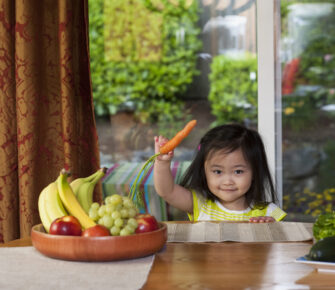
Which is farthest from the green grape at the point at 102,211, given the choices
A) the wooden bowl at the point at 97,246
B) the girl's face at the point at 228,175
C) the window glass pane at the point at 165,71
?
the window glass pane at the point at 165,71

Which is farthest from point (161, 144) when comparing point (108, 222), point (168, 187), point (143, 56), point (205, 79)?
point (143, 56)

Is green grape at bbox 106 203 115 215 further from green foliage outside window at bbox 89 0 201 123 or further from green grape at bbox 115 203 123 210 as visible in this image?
green foliage outside window at bbox 89 0 201 123

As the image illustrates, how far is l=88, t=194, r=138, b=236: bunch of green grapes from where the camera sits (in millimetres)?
1402

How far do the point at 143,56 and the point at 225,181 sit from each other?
161 cm

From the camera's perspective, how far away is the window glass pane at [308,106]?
3.43 m

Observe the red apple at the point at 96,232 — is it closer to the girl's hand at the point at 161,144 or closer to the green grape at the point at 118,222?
the green grape at the point at 118,222

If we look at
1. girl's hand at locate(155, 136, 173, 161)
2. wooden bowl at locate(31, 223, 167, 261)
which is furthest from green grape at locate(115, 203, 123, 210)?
girl's hand at locate(155, 136, 173, 161)

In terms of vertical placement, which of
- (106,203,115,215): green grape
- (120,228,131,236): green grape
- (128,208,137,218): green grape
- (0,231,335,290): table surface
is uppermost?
(106,203,115,215): green grape

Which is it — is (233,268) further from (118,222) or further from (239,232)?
(239,232)

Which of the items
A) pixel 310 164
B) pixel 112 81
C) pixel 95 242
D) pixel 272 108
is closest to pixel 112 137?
pixel 112 81

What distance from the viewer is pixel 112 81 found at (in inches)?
146

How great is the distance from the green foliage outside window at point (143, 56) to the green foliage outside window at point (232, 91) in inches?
6.9

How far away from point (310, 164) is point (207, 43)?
1.11m

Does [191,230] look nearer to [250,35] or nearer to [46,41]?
[46,41]
